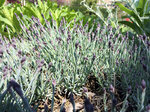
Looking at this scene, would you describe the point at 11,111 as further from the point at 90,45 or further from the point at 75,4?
the point at 75,4

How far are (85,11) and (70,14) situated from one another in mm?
6884

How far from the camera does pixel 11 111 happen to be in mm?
976

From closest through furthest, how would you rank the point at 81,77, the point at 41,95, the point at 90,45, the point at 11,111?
the point at 11,111 → the point at 41,95 → the point at 81,77 → the point at 90,45

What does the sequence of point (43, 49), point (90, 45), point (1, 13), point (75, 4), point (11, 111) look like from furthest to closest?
1. point (75, 4)
2. point (1, 13)
3. point (90, 45)
4. point (43, 49)
5. point (11, 111)

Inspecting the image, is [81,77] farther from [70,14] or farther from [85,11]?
[85,11]

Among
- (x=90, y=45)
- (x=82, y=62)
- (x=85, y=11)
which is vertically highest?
(x=85, y=11)

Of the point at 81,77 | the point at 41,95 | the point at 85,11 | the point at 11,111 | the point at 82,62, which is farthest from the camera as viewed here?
the point at 85,11

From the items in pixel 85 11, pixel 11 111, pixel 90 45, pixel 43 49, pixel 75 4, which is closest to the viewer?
pixel 11 111

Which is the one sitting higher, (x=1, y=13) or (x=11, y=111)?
(x=1, y=13)

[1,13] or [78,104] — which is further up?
[1,13]

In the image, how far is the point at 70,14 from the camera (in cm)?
279

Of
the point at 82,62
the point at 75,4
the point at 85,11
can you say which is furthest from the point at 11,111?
the point at 75,4

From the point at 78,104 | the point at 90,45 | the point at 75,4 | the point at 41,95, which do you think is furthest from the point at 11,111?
the point at 75,4

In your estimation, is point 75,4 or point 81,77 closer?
point 81,77
